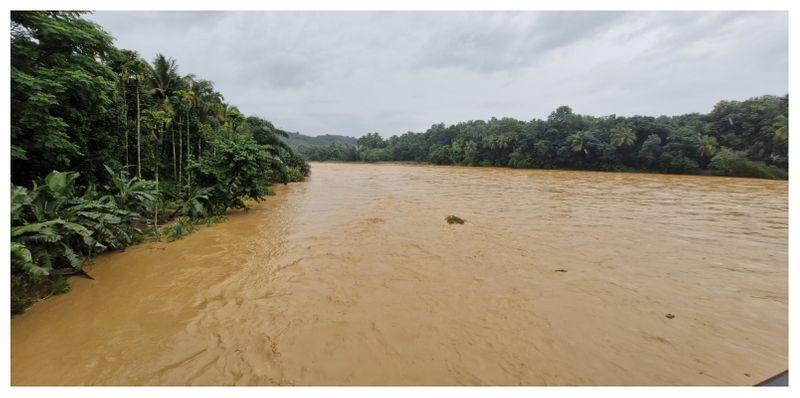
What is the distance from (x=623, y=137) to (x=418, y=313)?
148 feet

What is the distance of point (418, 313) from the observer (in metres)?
4.20

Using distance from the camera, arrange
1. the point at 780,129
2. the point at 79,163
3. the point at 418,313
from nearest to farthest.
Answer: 1. the point at 418,313
2. the point at 79,163
3. the point at 780,129

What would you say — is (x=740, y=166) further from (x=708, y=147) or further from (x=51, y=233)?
(x=51, y=233)

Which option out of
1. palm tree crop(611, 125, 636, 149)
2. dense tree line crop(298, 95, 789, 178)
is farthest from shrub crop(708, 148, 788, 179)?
palm tree crop(611, 125, 636, 149)

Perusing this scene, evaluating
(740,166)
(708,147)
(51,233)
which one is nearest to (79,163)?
(51,233)

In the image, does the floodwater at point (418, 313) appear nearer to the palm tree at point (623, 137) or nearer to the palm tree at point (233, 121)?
the palm tree at point (233, 121)

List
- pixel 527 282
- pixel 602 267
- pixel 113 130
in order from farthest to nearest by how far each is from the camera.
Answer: pixel 113 130 < pixel 602 267 < pixel 527 282

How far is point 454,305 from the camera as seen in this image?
441 centimetres

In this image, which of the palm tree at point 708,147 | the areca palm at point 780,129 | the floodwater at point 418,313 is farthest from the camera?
the palm tree at point 708,147

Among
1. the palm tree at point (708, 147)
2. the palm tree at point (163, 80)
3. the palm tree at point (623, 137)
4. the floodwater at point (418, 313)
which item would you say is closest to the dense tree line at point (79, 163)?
the floodwater at point (418, 313)

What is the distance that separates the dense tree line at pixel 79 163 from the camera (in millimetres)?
4702

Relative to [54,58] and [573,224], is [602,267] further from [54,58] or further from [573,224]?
[54,58]
